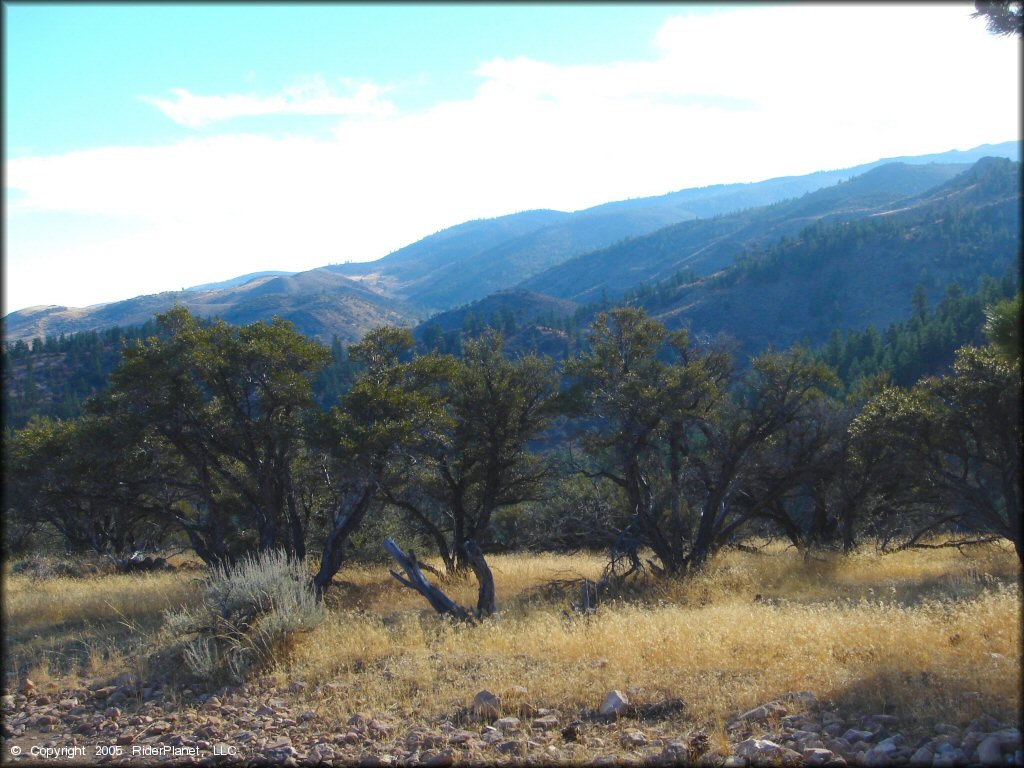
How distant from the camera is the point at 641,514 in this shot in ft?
43.6

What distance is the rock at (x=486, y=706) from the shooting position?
21.1 feet

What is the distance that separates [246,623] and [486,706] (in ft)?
12.8

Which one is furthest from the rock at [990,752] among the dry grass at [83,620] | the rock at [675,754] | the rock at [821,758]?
the dry grass at [83,620]

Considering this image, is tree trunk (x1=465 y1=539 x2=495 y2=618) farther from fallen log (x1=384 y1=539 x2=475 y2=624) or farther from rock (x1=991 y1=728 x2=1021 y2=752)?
rock (x1=991 y1=728 x2=1021 y2=752)

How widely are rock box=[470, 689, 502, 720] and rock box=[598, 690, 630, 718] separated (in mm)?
940

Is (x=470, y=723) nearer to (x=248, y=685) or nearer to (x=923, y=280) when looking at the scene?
(x=248, y=685)

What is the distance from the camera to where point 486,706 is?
649 centimetres

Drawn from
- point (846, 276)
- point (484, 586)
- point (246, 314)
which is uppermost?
point (246, 314)

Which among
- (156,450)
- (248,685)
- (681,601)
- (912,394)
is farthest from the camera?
(156,450)

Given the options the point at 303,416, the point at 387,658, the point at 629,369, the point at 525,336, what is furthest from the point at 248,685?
the point at 525,336

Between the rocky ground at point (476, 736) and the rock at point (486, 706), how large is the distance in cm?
A: 1

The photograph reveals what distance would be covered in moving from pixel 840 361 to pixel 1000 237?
75.3m

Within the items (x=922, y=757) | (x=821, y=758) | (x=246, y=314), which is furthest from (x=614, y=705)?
(x=246, y=314)

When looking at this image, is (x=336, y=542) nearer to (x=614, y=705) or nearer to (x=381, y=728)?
(x=381, y=728)
